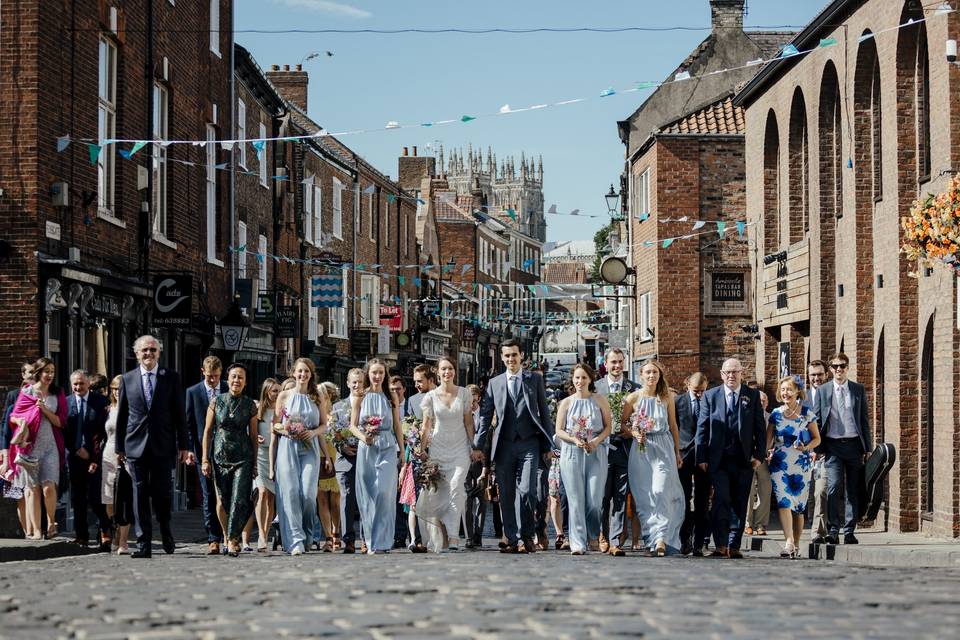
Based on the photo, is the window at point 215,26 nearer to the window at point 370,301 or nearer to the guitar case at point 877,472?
the guitar case at point 877,472

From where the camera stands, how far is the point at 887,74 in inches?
779

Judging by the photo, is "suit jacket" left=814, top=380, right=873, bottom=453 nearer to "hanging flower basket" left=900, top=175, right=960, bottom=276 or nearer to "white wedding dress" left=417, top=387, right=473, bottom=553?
"hanging flower basket" left=900, top=175, right=960, bottom=276

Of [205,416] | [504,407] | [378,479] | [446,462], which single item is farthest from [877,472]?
[205,416]

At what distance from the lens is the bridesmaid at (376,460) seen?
14.8m

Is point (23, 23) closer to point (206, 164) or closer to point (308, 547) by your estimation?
point (308, 547)

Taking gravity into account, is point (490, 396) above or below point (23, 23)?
below

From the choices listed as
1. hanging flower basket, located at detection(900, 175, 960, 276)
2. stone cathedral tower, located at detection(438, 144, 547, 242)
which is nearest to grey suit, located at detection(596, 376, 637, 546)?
hanging flower basket, located at detection(900, 175, 960, 276)

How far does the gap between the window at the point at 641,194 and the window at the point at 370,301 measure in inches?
493

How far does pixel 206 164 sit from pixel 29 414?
12.8 metres

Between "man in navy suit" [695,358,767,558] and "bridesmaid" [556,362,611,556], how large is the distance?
1.07 meters

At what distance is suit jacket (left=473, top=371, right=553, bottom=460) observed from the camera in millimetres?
14719

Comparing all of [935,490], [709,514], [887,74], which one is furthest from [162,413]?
[887,74]

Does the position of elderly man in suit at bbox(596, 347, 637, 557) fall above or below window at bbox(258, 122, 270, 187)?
below

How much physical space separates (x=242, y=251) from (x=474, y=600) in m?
23.8
